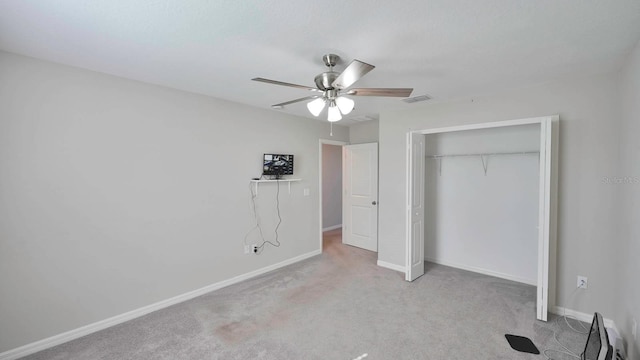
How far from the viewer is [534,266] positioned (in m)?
3.43

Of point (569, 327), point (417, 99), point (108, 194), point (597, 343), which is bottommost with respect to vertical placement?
point (569, 327)

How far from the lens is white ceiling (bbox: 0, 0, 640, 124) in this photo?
1.55m

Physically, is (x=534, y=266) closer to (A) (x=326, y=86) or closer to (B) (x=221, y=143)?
(A) (x=326, y=86)

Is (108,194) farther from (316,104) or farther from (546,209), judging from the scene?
(546,209)

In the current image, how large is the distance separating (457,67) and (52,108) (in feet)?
11.5

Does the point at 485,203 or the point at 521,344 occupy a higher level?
the point at 485,203

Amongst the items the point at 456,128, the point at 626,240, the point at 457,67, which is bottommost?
the point at 626,240

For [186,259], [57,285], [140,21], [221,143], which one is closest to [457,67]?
[140,21]

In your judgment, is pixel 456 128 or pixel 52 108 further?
pixel 456 128

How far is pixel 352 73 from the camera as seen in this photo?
178cm

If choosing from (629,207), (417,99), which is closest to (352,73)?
(417,99)

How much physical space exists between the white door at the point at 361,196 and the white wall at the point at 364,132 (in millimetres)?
152

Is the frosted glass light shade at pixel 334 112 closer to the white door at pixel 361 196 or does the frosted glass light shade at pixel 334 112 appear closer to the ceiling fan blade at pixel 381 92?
the ceiling fan blade at pixel 381 92

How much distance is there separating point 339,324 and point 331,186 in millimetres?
4328
